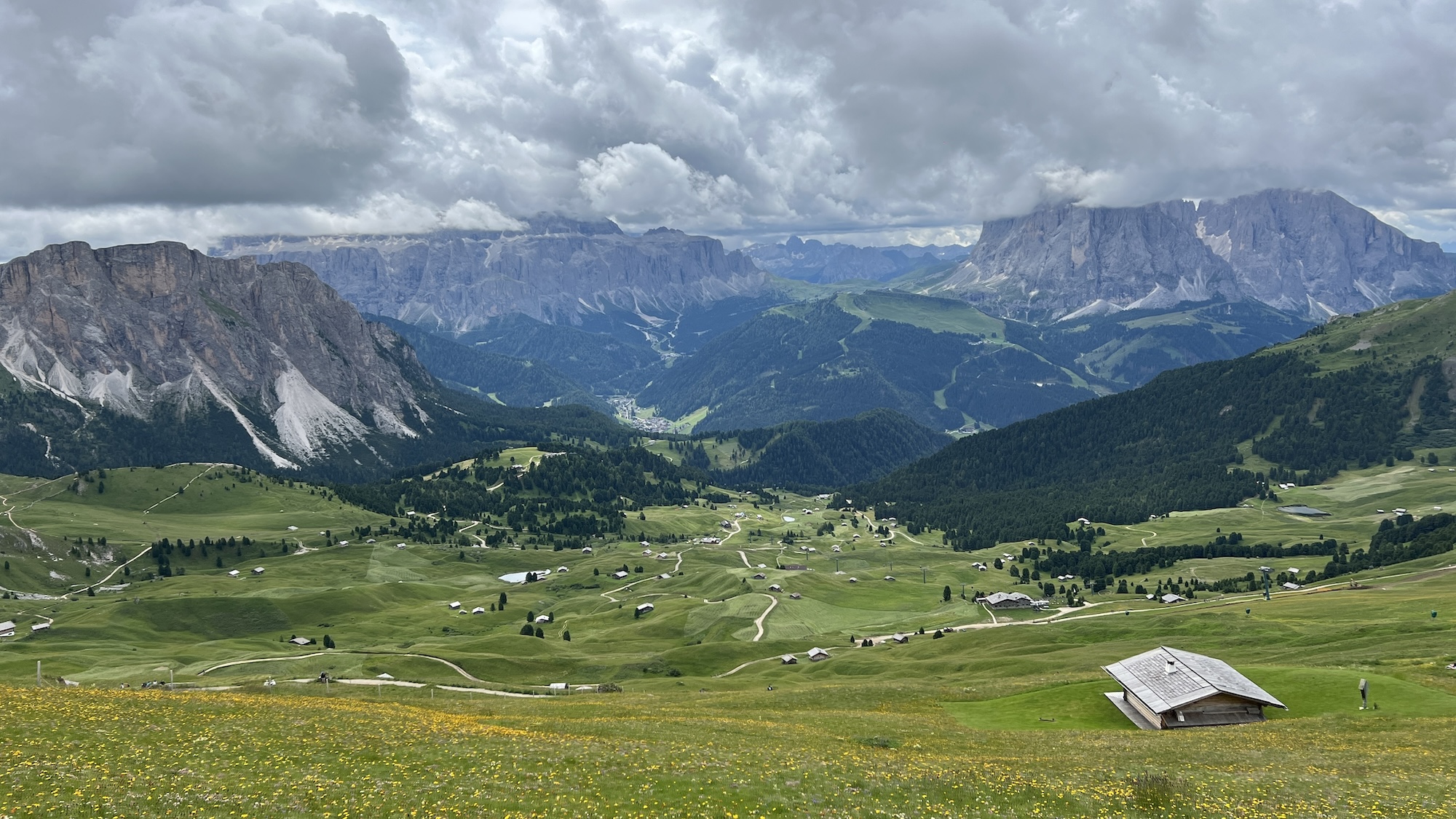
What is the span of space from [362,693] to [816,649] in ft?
244

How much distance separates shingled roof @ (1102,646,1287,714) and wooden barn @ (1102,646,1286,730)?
0.21 feet

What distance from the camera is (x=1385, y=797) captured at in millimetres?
49000

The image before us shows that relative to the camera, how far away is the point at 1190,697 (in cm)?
7981

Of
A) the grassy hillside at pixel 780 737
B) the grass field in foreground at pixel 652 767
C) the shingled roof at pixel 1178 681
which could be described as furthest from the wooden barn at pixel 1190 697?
the grass field in foreground at pixel 652 767

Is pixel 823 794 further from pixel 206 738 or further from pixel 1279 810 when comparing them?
pixel 206 738

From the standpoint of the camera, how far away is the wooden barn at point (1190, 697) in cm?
7988

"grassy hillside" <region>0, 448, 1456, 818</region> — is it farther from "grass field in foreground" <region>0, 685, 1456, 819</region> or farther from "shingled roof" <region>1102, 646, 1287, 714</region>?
"shingled roof" <region>1102, 646, 1287, 714</region>

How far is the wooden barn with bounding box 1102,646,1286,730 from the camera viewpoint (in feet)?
→ 262

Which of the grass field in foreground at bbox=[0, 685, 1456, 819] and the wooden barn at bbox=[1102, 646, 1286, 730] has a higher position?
→ the grass field in foreground at bbox=[0, 685, 1456, 819]

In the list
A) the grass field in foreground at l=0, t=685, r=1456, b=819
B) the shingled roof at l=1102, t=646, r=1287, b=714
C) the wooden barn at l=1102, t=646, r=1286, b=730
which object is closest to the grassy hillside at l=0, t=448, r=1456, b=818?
the grass field in foreground at l=0, t=685, r=1456, b=819

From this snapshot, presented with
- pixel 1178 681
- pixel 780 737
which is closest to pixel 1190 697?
pixel 1178 681

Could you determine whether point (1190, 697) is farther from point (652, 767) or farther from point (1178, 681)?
point (652, 767)

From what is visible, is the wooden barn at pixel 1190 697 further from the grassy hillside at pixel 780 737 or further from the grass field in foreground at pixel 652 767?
the grass field in foreground at pixel 652 767

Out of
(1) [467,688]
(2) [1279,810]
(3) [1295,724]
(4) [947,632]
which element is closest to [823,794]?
(2) [1279,810]
